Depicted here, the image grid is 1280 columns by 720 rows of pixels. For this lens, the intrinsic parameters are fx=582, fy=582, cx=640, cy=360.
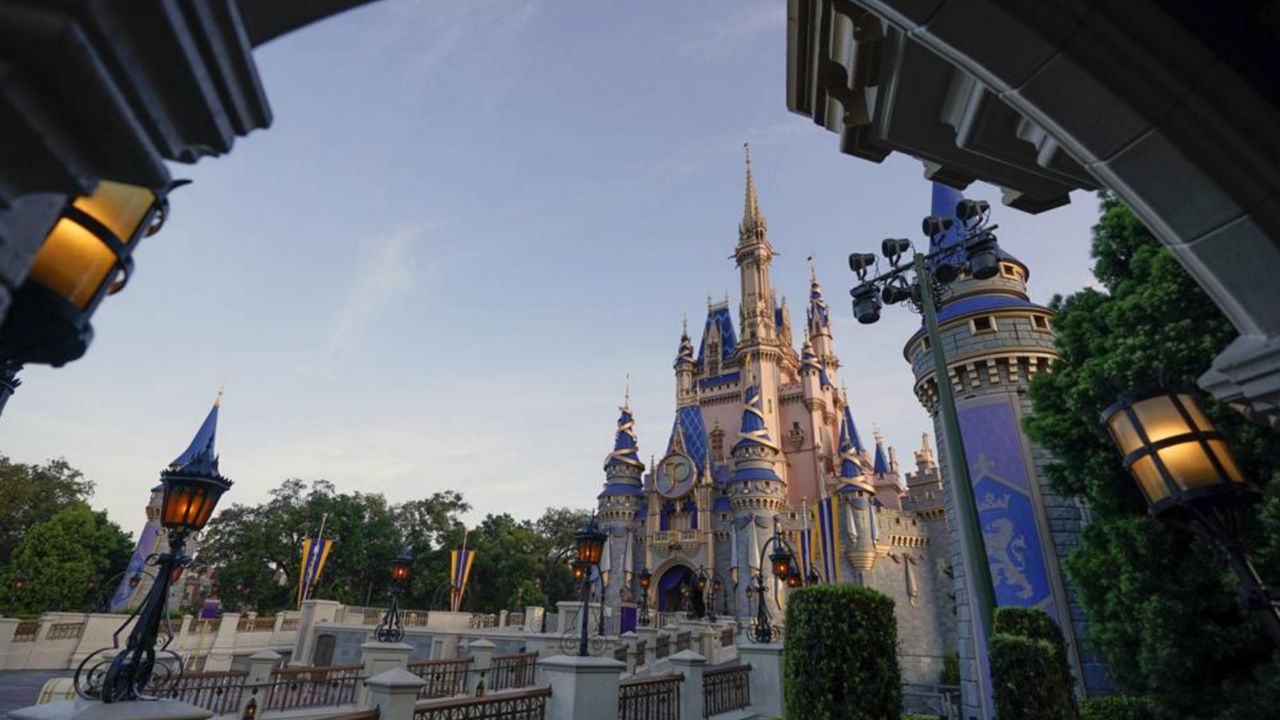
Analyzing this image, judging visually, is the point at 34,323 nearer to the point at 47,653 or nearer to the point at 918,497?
the point at 47,653

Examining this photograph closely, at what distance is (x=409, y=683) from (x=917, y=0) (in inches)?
326

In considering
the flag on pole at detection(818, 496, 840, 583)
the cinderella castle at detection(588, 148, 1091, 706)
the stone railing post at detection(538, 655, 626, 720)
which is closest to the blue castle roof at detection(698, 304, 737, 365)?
the cinderella castle at detection(588, 148, 1091, 706)

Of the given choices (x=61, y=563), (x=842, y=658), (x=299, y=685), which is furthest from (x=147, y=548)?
(x=842, y=658)

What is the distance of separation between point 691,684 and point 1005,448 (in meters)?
9.28

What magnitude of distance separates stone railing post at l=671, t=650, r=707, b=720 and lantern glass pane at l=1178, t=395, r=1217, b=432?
943 centimetres

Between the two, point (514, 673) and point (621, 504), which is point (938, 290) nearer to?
point (514, 673)

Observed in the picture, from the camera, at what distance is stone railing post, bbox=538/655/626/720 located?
26.9ft

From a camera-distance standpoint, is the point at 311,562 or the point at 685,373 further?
the point at 685,373

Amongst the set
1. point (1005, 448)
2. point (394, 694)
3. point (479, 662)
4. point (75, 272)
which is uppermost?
point (1005, 448)

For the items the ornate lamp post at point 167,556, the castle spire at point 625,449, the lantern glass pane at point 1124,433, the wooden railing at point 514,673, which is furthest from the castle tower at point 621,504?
the lantern glass pane at point 1124,433

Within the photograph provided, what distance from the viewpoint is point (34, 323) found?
167 cm

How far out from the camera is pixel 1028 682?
5141 mm

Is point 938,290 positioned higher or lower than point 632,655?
higher

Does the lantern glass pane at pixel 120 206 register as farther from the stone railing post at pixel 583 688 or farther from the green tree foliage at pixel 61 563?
the green tree foliage at pixel 61 563
